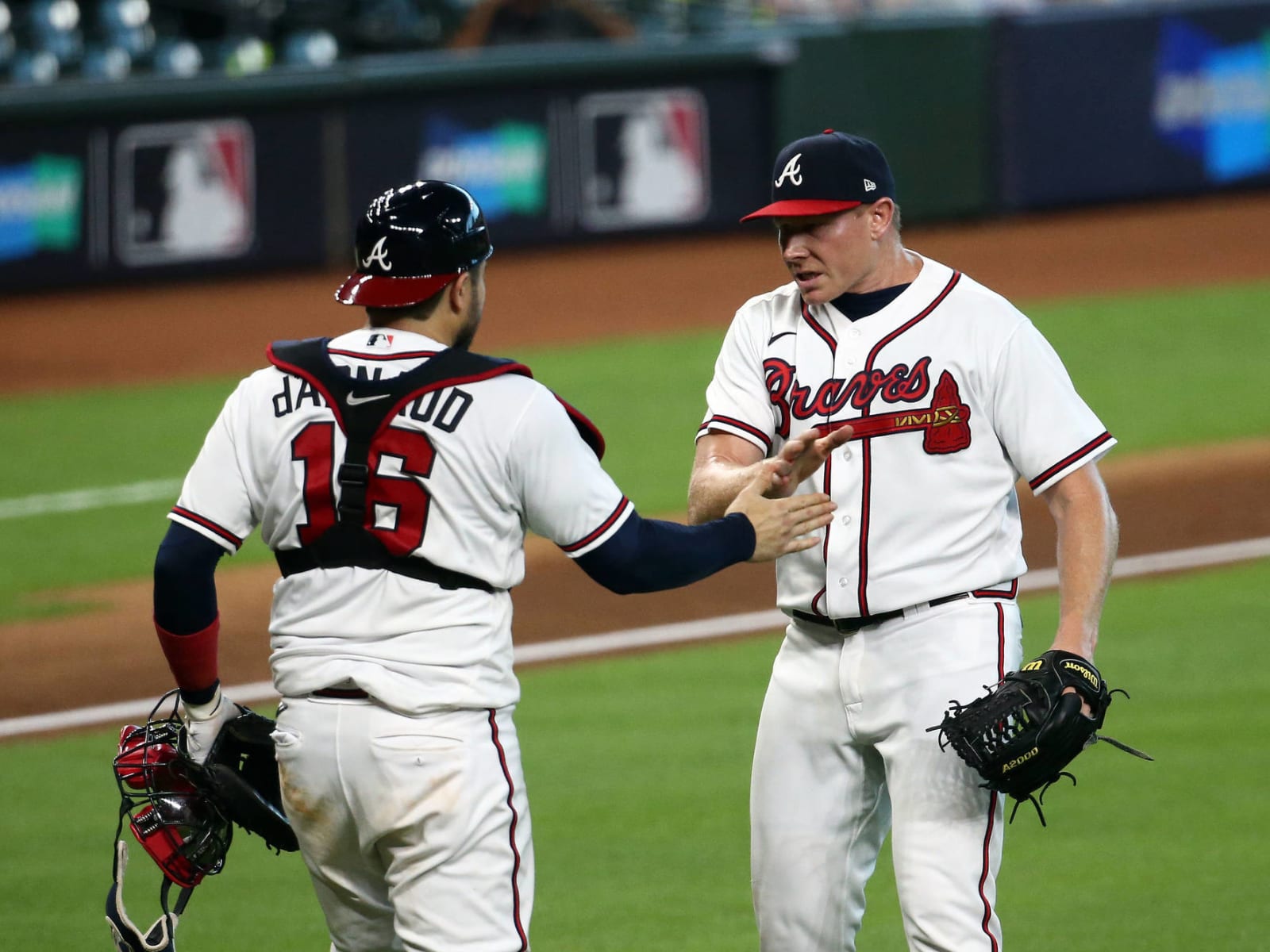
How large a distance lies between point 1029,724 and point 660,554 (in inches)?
30.5

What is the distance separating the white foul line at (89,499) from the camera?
34.5ft

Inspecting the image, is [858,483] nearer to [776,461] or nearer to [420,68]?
[776,461]

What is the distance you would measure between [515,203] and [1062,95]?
580 cm

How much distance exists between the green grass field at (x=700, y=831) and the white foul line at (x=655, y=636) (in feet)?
0.72

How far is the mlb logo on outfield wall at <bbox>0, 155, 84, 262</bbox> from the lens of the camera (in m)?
16.4

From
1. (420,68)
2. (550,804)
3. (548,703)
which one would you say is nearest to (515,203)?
(420,68)

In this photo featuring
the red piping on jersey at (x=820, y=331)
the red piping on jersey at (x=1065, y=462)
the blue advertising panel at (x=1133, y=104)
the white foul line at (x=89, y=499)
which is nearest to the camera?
the red piping on jersey at (x=1065, y=462)

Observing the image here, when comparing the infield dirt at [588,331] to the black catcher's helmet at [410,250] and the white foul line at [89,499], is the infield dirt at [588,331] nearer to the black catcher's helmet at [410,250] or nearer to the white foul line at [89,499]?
the white foul line at [89,499]

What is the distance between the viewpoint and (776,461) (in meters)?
3.59

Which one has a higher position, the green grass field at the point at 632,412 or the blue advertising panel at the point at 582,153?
the blue advertising panel at the point at 582,153

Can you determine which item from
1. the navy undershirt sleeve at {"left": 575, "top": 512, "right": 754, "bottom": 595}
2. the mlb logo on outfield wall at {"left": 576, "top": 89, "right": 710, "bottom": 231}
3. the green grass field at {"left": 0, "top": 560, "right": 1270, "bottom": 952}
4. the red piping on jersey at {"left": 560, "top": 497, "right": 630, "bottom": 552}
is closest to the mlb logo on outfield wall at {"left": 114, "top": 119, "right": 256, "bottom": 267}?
the mlb logo on outfield wall at {"left": 576, "top": 89, "right": 710, "bottom": 231}

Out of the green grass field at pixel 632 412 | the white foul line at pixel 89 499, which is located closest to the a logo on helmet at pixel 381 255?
the green grass field at pixel 632 412

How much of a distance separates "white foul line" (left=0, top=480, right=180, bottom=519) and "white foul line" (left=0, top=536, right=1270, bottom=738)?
3.47 meters

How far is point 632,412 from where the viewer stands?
1231 centimetres
